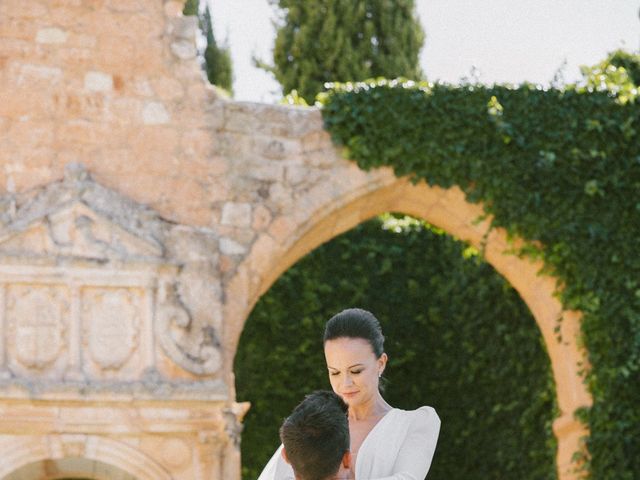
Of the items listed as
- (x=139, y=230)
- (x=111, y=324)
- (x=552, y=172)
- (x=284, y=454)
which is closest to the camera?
(x=284, y=454)

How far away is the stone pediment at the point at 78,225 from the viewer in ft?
24.2

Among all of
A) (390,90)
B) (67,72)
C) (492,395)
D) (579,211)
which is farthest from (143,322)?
(492,395)

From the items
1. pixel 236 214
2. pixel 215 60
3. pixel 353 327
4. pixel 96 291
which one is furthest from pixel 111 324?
pixel 215 60

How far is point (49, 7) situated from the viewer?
25.7 ft

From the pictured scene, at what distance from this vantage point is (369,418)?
11.3ft

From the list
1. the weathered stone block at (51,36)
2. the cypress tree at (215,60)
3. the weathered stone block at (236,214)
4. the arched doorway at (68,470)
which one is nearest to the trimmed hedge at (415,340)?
the weathered stone block at (236,214)

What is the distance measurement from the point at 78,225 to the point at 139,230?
1.16 ft

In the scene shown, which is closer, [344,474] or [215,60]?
[344,474]

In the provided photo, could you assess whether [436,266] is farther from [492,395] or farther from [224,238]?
[224,238]

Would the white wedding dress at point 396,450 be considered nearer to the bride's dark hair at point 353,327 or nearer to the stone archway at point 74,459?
the bride's dark hair at point 353,327

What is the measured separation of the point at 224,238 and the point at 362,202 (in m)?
0.97

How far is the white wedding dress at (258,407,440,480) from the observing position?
3.22m

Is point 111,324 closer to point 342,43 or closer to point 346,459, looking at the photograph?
point 346,459

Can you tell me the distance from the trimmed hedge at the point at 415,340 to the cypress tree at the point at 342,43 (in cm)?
301
